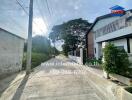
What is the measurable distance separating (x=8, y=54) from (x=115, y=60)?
7026 millimetres

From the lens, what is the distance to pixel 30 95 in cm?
506

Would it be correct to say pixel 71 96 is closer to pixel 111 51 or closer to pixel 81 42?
pixel 111 51

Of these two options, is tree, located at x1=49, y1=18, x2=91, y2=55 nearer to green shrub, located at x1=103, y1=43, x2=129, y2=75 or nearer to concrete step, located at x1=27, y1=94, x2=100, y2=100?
green shrub, located at x1=103, y1=43, x2=129, y2=75

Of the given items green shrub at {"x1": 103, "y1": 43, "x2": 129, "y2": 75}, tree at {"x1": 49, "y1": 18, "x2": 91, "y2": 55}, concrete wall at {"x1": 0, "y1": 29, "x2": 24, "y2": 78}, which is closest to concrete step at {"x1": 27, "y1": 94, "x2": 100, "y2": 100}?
green shrub at {"x1": 103, "y1": 43, "x2": 129, "y2": 75}

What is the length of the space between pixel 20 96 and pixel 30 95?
38cm

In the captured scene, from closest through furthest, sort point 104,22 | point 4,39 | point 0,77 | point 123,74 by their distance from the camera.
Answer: point 123,74
point 0,77
point 4,39
point 104,22

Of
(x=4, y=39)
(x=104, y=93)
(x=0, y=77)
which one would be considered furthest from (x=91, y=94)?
(x=4, y=39)

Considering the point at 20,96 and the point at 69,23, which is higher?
the point at 69,23

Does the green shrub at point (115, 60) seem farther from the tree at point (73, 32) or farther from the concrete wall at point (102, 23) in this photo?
the tree at point (73, 32)

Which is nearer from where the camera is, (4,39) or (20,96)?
(20,96)

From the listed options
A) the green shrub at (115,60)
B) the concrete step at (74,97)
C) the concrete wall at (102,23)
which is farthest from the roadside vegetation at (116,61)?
the concrete wall at (102,23)

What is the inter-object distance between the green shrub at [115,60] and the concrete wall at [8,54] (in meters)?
6.32

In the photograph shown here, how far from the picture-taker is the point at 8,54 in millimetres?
9070

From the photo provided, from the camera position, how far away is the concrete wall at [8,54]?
811 cm
